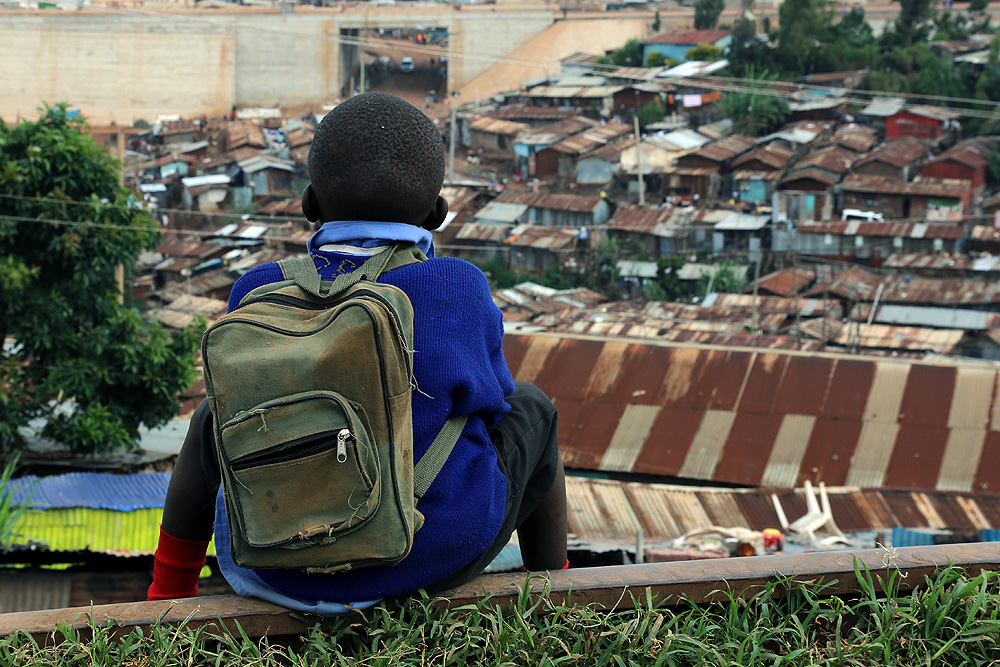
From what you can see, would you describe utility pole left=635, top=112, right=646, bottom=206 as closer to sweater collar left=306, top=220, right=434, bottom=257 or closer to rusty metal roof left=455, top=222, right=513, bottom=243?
rusty metal roof left=455, top=222, right=513, bottom=243

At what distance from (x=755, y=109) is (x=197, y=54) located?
20.0 metres

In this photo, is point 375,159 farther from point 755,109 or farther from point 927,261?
point 755,109

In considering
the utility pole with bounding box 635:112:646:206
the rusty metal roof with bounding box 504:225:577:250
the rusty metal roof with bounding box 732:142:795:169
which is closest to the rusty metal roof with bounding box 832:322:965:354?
the rusty metal roof with bounding box 732:142:795:169

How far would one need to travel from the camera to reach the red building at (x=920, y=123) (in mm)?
25391

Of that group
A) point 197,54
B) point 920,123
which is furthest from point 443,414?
point 197,54

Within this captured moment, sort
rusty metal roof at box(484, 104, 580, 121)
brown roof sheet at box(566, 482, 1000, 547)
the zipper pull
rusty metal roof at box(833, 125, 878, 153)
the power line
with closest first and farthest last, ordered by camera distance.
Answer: the zipper pull → brown roof sheet at box(566, 482, 1000, 547) → rusty metal roof at box(833, 125, 878, 153) → the power line → rusty metal roof at box(484, 104, 580, 121)

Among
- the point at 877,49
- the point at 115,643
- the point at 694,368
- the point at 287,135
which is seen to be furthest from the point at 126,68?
the point at 115,643

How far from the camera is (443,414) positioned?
1181 mm

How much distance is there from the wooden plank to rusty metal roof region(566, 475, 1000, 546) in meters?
5.50

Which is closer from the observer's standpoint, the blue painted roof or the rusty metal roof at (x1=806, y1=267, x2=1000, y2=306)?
the blue painted roof

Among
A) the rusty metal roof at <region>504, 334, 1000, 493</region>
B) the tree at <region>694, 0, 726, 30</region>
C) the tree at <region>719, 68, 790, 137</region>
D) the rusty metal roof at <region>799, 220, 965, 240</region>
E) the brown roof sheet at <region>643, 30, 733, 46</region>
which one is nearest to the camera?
the rusty metal roof at <region>504, 334, 1000, 493</region>

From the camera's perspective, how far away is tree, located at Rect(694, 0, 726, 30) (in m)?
33.3

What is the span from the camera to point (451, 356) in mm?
1176

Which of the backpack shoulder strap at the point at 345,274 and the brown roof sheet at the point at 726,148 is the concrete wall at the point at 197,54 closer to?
the brown roof sheet at the point at 726,148
